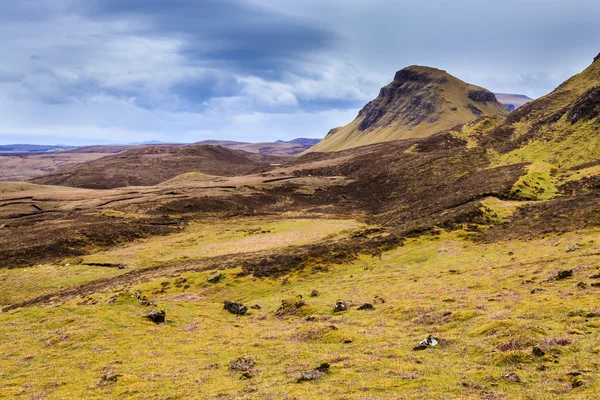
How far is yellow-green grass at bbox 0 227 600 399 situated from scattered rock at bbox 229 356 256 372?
19.1 inches

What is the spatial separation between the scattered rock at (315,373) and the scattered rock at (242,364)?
149 inches

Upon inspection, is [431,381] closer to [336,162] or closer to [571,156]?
[571,156]

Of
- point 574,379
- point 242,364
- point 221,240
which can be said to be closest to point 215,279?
point 242,364

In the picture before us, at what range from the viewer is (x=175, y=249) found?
69.6 metres

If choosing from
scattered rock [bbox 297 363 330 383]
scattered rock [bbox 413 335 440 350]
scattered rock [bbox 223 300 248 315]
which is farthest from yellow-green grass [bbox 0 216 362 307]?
scattered rock [bbox 297 363 330 383]

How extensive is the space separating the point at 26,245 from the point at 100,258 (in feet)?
60.1

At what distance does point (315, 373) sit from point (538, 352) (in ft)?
32.7

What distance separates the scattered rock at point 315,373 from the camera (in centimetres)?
1672

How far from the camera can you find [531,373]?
1477cm

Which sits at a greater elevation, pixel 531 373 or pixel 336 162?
pixel 336 162

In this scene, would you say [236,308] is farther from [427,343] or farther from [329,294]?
[427,343]

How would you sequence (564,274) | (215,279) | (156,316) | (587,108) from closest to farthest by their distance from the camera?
(564,274), (156,316), (215,279), (587,108)

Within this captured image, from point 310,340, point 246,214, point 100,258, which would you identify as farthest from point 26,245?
point 310,340

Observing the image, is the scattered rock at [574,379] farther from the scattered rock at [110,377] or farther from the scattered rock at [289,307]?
the scattered rock at [289,307]
